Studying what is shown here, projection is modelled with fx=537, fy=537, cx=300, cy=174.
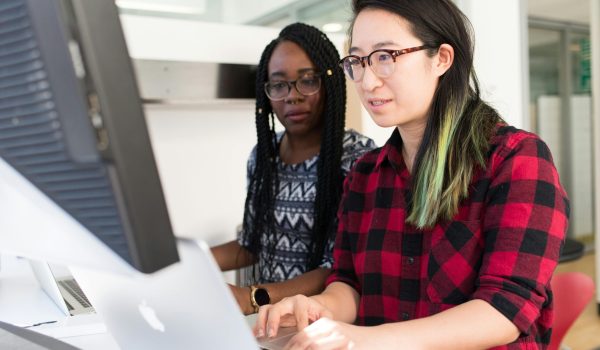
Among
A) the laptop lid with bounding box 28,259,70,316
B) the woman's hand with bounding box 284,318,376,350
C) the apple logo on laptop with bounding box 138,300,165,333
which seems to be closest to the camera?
the apple logo on laptop with bounding box 138,300,165,333

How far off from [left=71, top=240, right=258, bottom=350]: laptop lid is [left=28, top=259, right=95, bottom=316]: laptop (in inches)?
15.9

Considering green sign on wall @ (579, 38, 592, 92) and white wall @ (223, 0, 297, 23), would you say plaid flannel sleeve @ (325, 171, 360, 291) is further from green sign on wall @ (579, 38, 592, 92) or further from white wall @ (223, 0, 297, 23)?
green sign on wall @ (579, 38, 592, 92)

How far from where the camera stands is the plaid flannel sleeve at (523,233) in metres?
0.82

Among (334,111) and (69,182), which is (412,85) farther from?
(69,182)

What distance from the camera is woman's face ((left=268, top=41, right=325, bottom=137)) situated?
1.46m

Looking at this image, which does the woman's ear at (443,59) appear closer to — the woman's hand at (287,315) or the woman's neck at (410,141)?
the woman's neck at (410,141)

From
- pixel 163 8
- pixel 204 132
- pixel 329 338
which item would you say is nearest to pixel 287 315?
pixel 329 338

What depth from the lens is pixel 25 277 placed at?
3.82ft

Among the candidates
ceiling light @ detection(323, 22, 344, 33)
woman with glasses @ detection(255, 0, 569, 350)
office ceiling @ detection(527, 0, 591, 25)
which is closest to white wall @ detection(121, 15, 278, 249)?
ceiling light @ detection(323, 22, 344, 33)

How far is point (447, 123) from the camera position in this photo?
38.8 inches

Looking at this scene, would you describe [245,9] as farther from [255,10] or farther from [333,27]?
[333,27]

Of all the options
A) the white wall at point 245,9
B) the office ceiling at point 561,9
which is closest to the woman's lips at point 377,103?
the white wall at point 245,9

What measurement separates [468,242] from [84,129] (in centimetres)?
76

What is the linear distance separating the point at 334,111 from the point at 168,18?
721mm
